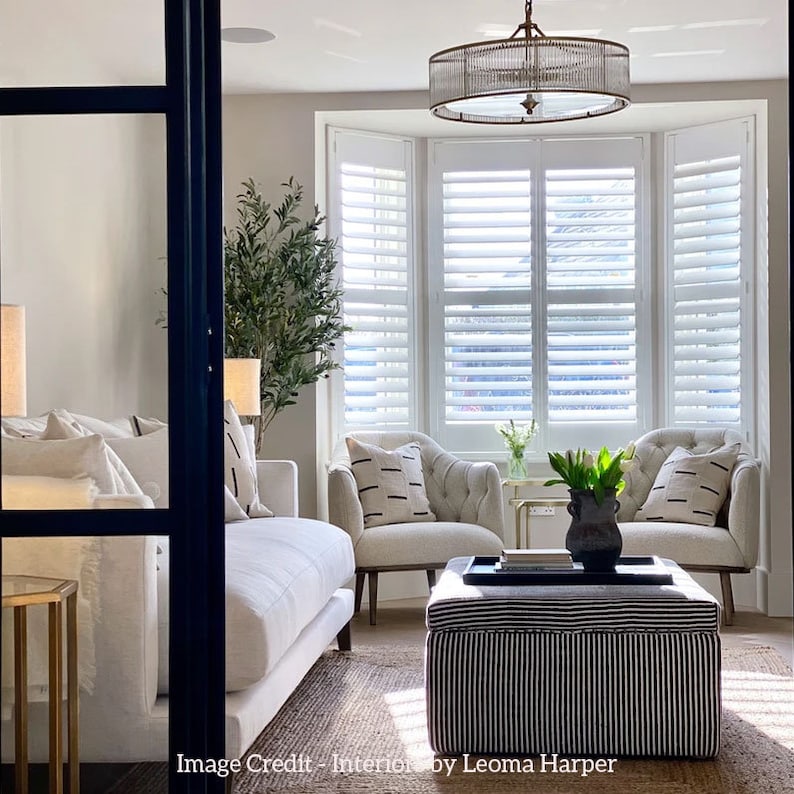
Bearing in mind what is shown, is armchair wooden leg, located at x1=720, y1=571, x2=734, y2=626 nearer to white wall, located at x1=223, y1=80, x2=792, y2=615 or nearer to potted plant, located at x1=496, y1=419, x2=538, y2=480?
white wall, located at x1=223, y1=80, x2=792, y2=615

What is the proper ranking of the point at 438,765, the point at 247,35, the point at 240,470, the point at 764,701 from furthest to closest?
the point at 247,35 < the point at 240,470 < the point at 764,701 < the point at 438,765

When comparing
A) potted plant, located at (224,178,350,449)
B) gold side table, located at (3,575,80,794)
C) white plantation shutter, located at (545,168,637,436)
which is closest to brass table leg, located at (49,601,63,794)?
gold side table, located at (3,575,80,794)

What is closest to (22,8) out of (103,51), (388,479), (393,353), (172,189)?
(103,51)

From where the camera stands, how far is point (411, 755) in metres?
3.47

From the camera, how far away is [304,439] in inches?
243

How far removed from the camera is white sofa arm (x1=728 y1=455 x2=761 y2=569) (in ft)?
18.1

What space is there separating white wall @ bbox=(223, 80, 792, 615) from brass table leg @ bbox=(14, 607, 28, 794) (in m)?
3.83

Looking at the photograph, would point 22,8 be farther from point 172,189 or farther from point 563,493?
point 563,493

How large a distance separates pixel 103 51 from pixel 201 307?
58 centimetres

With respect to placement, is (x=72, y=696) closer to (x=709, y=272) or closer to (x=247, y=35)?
(x=247, y=35)

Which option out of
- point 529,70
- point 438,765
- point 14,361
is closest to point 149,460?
point 14,361

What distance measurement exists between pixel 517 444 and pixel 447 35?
222 cm

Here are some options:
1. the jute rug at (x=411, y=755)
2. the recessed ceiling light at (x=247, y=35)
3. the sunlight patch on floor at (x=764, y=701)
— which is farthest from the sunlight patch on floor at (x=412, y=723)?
the recessed ceiling light at (x=247, y=35)

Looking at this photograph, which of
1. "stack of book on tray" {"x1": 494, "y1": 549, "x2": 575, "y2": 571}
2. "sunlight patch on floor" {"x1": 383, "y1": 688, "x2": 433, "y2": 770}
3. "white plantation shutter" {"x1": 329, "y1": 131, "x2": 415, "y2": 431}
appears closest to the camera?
"sunlight patch on floor" {"x1": 383, "y1": 688, "x2": 433, "y2": 770}
